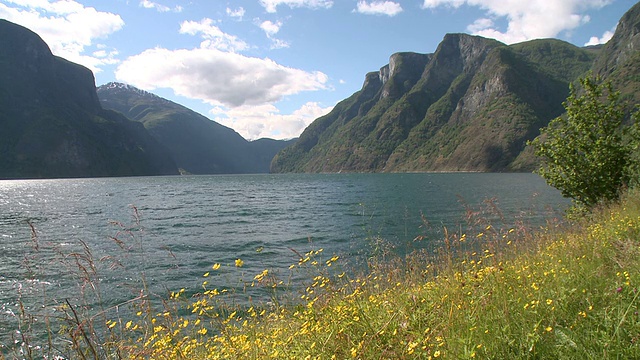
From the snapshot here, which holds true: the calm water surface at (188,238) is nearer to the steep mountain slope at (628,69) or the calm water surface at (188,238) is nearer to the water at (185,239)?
the water at (185,239)

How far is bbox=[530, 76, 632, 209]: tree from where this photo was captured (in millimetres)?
14047

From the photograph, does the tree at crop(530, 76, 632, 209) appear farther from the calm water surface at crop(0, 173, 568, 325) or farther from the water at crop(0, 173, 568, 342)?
the water at crop(0, 173, 568, 342)

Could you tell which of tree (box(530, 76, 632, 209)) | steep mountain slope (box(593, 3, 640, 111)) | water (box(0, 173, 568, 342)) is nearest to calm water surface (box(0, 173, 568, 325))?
water (box(0, 173, 568, 342))

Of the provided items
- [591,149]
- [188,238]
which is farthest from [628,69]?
[188,238]

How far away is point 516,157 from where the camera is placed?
187 metres

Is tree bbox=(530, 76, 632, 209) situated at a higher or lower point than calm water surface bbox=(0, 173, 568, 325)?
higher

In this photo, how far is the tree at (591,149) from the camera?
553 inches

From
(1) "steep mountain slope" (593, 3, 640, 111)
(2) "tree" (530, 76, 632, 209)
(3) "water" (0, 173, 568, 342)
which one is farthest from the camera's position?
(1) "steep mountain slope" (593, 3, 640, 111)

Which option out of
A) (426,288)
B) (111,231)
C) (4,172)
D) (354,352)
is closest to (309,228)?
(111,231)

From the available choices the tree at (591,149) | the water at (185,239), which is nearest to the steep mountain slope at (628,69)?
the water at (185,239)

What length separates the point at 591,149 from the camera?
14.3 m

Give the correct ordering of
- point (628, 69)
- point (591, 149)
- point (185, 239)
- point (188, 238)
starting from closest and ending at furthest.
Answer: point (591, 149), point (185, 239), point (188, 238), point (628, 69)

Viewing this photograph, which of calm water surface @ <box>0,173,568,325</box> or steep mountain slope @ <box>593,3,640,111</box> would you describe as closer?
calm water surface @ <box>0,173,568,325</box>

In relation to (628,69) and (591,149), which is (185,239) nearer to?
(591,149)
